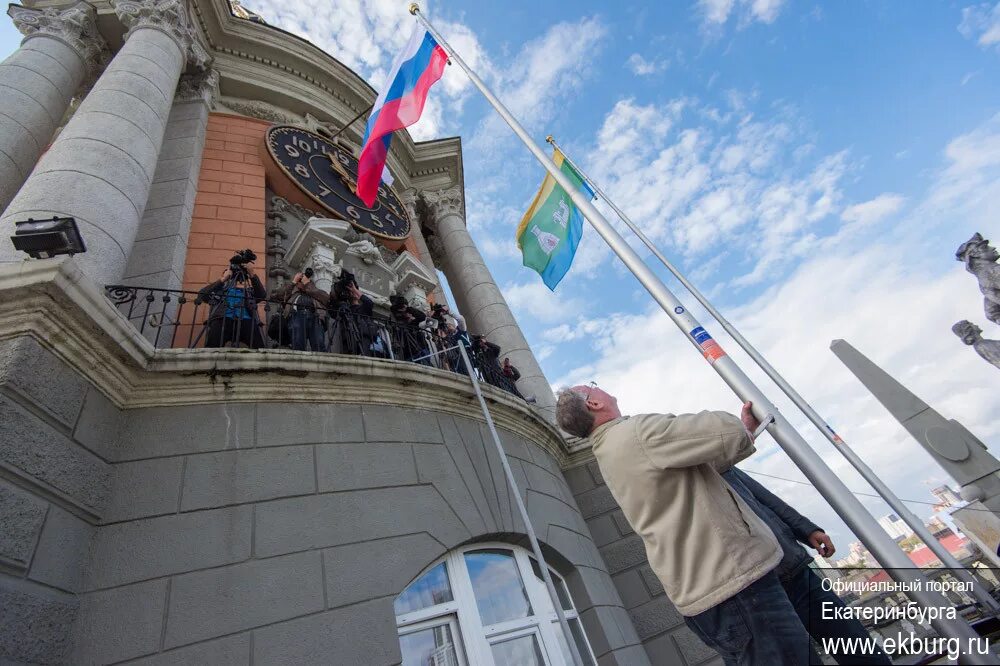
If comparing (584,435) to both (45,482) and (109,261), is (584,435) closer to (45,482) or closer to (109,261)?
(45,482)

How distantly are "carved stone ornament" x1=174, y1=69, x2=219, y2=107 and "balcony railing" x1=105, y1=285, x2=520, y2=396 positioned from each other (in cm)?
696

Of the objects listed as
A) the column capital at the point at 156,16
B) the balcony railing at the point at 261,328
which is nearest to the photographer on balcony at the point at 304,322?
the balcony railing at the point at 261,328

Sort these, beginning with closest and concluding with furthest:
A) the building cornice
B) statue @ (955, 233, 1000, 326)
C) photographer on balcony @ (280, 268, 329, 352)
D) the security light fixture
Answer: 1. the security light fixture
2. photographer on balcony @ (280, 268, 329, 352)
3. statue @ (955, 233, 1000, 326)
4. the building cornice

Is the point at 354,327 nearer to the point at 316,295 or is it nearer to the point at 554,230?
the point at 316,295

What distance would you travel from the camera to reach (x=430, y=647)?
4.28 meters

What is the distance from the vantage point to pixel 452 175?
1802 cm

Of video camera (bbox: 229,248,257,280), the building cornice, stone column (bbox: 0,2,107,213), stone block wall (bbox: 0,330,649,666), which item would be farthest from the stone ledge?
the building cornice

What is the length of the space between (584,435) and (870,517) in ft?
4.63

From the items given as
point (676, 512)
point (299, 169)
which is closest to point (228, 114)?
point (299, 169)

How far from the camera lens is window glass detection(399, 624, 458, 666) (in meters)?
4.15

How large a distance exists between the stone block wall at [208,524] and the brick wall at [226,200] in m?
4.10

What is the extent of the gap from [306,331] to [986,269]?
1619cm

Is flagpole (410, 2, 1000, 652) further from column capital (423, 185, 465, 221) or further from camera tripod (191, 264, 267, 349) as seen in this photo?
column capital (423, 185, 465, 221)

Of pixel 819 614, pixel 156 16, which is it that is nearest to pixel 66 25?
pixel 156 16
